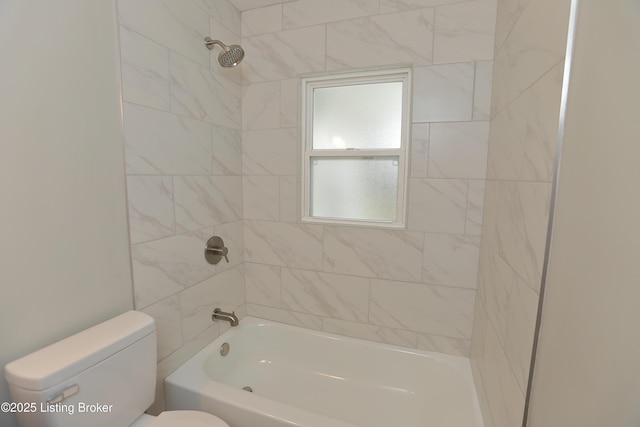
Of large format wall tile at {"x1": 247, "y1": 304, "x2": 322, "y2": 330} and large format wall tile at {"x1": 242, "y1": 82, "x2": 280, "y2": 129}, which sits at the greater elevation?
large format wall tile at {"x1": 242, "y1": 82, "x2": 280, "y2": 129}

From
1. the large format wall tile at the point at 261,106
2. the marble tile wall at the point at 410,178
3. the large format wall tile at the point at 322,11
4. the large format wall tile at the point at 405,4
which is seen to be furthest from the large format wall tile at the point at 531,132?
the large format wall tile at the point at 261,106

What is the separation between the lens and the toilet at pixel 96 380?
82cm

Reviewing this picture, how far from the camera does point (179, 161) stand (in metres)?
1.47

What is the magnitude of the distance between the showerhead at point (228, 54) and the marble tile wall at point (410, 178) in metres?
0.31

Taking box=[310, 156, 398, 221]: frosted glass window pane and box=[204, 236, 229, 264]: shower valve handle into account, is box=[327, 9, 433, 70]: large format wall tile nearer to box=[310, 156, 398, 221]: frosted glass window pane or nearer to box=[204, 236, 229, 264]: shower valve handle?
box=[310, 156, 398, 221]: frosted glass window pane

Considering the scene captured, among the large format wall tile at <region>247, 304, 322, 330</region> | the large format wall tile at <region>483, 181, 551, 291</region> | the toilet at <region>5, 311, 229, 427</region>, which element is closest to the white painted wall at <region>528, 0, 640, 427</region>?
the large format wall tile at <region>483, 181, 551, 291</region>

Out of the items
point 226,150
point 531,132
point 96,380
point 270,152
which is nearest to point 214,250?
point 226,150

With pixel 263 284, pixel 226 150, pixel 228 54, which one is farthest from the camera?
pixel 263 284

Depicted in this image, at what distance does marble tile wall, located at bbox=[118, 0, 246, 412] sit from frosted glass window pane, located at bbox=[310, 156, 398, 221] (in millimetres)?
583

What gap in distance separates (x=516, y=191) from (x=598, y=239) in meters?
0.50

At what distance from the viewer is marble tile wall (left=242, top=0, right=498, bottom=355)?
1528mm

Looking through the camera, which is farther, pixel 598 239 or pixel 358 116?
pixel 358 116

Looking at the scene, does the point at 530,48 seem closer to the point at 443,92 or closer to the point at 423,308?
the point at 443,92

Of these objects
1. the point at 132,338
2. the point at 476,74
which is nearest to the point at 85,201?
the point at 132,338
